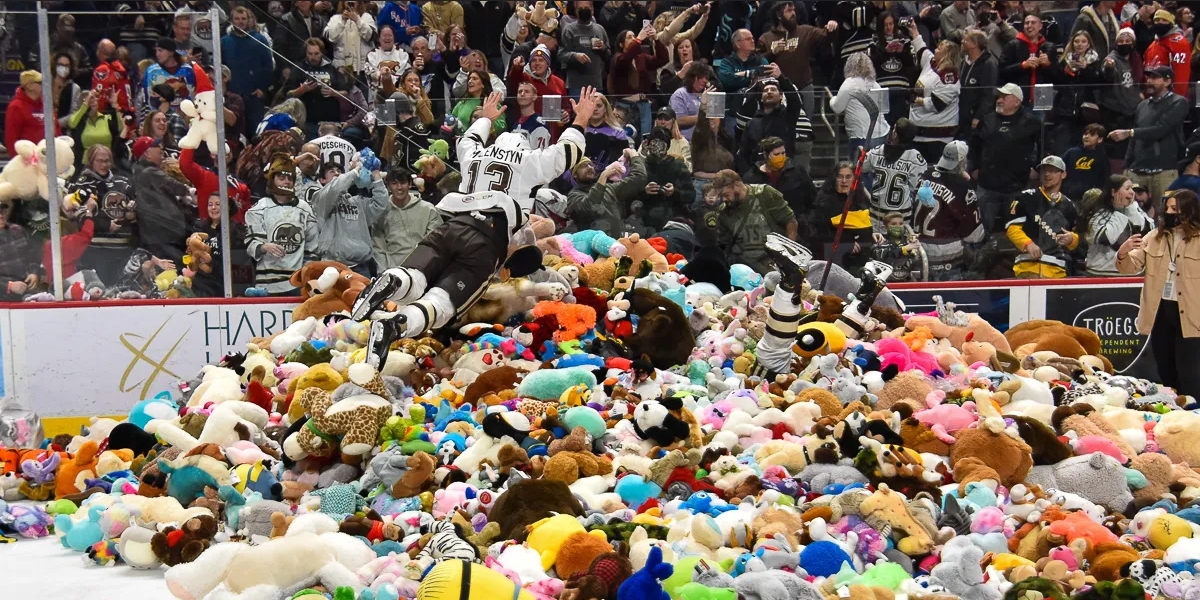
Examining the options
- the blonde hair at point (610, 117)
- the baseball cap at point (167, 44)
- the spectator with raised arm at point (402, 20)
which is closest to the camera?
the baseball cap at point (167, 44)

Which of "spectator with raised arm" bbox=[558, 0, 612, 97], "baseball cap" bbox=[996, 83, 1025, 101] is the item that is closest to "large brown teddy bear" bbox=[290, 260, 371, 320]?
"spectator with raised arm" bbox=[558, 0, 612, 97]

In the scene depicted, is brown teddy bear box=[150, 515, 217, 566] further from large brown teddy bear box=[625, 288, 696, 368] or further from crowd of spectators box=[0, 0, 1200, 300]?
crowd of spectators box=[0, 0, 1200, 300]

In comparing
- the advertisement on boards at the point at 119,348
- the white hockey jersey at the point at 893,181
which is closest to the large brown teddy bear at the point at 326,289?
the advertisement on boards at the point at 119,348

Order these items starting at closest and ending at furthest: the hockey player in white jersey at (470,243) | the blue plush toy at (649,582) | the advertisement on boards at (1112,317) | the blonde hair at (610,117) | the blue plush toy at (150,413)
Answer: the blue plush toy at (649,582) → the hockey player in white jersey at (470,243) → the blue plush toy at (150,413) → the blonde hair at (610,117) → the advertisement on boards at (1112,317)

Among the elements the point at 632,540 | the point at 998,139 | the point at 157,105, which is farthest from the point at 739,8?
the point at 632,540

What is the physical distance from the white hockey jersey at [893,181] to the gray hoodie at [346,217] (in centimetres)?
314

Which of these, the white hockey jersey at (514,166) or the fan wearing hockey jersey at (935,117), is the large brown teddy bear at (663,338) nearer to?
the white hockey jersey at (514,166)

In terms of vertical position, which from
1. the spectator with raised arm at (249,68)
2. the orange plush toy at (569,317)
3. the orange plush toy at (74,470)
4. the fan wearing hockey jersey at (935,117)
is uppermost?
the spectator with raised arm at (249,68)

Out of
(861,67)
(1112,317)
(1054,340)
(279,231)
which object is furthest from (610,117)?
(1112,317)

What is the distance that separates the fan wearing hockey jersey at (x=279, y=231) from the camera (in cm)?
878

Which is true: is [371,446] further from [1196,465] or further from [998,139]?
[998,139]

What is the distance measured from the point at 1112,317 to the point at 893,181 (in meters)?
1.90

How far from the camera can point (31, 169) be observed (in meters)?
8.59

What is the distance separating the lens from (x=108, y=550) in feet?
18.5
